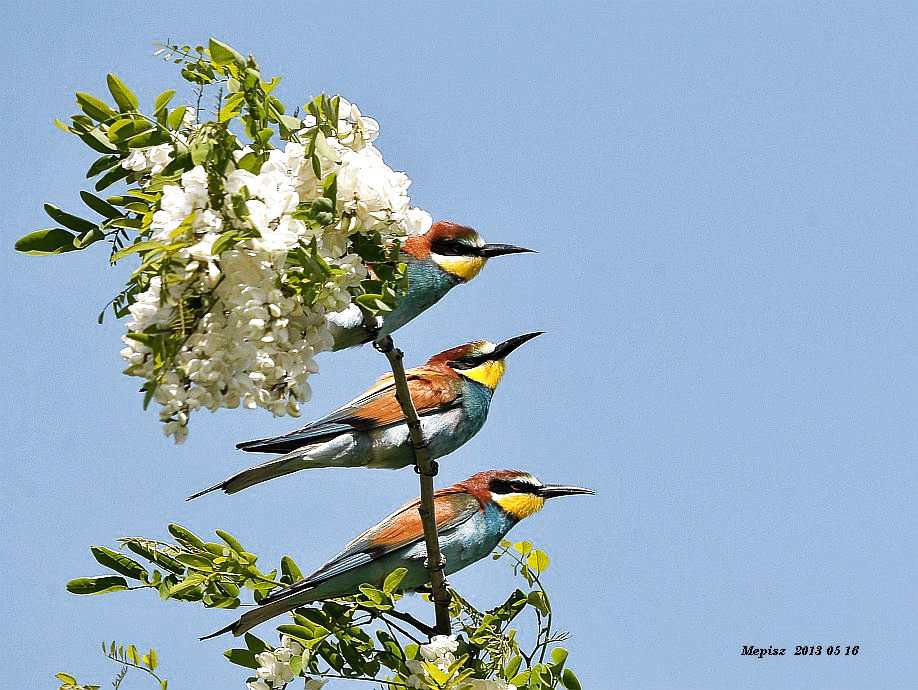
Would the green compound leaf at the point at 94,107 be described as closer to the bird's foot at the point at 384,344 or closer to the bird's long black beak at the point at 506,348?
the bird's foot at the point at 384,344

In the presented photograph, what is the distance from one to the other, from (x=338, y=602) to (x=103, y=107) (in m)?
1.60

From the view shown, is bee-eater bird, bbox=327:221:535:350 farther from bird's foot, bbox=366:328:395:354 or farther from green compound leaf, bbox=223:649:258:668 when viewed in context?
green compound leaf, bbox=223:649:258:668

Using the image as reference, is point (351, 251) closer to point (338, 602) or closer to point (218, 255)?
point (218, 255)

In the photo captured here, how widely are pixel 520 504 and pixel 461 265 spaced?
97cm

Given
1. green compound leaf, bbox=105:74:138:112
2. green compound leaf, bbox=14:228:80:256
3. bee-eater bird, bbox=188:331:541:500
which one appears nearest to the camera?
green compound leaf, bbox=105:74:138:112

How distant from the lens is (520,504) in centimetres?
416

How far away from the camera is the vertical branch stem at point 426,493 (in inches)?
115

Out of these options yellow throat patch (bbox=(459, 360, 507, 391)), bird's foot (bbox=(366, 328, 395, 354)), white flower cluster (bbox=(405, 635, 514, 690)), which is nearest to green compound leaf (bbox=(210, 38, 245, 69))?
bird's foot (bbox=(366, 328, 395, 354))

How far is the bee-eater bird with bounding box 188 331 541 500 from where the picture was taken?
364 centimetres

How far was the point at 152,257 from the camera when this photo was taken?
179 cm

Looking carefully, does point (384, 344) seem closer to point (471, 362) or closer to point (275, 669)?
point (275, 669)

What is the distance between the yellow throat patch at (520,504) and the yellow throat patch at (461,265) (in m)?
0.87

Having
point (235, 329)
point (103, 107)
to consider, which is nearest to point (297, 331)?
point (235, 329)

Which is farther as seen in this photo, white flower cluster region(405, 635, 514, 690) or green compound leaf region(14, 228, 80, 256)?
white flower cluster region(405, 635, 514, 690)
